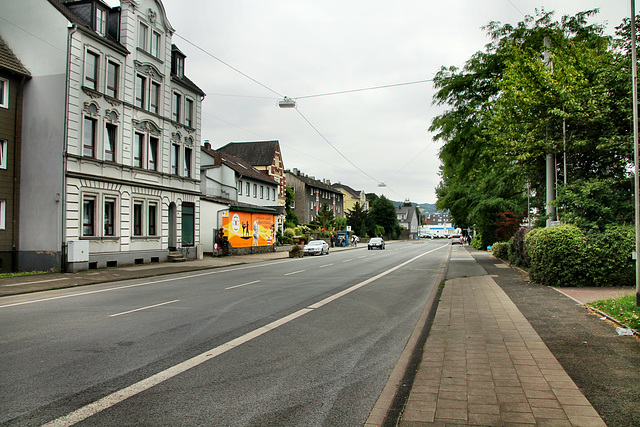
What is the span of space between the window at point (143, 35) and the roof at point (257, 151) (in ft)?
102

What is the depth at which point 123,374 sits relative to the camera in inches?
210

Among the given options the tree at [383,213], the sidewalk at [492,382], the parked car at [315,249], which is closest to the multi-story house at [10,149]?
the sidewalk at [492,382]

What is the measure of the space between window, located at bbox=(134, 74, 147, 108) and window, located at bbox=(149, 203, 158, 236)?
219 inches

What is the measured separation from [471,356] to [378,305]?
484 centimetres

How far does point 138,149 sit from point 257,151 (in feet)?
112

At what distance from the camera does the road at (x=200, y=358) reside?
13.9 ft

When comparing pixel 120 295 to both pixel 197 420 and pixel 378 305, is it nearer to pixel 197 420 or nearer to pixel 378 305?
pixel 378 305

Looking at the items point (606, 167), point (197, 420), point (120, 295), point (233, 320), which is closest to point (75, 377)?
point (197, 420)

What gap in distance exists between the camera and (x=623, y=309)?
830cm

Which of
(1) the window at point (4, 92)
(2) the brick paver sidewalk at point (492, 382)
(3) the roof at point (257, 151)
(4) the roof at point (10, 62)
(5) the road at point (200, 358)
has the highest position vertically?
(3) the roof at point (257, 151)

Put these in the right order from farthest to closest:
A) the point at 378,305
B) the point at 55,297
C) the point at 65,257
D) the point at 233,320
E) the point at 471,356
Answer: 1. the point at 65,257
2. the point at 55,297
3. the point at 378,305
4. the point at 233,320
5. the point at 471,356

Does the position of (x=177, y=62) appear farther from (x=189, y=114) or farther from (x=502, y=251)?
(x=502, y=251)

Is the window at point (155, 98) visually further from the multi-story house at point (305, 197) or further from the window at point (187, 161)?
the multi-story house at point (305, 197)

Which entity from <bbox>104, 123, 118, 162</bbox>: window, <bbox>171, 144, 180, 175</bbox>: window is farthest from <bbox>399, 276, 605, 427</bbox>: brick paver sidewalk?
<bbox>171, 144, 180, 175</bbox>: window
